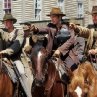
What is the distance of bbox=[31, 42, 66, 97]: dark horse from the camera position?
36.4 feet

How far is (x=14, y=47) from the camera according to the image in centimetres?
1296

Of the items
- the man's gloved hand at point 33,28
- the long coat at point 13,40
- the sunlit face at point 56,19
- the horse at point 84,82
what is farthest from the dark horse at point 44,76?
the long coat at point 13,40

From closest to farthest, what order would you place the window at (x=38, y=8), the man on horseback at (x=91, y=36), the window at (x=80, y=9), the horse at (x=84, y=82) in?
the horse at (x=84, y=82) < the man on horseback at (x=91, y=36) < the window at (x=80, y=9) < the window at (x=38, y=8)

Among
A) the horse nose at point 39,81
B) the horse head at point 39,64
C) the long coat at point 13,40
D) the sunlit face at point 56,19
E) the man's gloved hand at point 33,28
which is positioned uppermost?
the sunlit face at point 56,19

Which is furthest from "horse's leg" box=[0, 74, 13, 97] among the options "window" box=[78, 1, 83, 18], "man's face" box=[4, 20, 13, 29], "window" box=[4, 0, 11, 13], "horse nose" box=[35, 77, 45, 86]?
"window" box=[4, 0, 11, 13]

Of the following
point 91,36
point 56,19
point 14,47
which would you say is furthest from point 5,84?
point 91,36

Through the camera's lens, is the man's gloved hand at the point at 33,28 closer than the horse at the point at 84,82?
No

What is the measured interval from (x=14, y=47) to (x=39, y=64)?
77.1 inches

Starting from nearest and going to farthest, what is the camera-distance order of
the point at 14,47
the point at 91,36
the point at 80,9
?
the point at 91,36
the point at 14,47
the point at 80,9

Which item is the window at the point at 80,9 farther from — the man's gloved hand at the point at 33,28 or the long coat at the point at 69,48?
the man's gloved hand at the point at 33,28

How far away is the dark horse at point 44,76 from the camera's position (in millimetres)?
11094

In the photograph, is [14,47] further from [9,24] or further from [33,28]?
[33,28]

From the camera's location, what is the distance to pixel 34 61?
11195mm

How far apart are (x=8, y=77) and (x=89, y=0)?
43.3 meters
